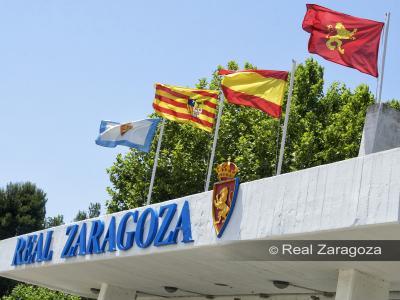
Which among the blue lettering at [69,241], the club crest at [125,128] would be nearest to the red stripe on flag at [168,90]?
the club crest at [125,128]

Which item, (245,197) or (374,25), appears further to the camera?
(374,25)

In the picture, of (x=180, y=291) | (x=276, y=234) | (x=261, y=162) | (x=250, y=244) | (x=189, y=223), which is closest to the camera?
(x=276, y=234)

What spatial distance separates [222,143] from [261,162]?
3.00 m

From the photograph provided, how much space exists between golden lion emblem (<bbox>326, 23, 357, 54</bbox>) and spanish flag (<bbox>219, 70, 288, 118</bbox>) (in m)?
1.87

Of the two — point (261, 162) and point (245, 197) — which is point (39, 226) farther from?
point (245, 197)

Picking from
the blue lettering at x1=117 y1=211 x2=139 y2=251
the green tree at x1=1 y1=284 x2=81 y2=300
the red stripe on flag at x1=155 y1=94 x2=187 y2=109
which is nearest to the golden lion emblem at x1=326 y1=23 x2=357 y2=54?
the blue lettering at x1=117 y1=211 x2=139 y2=251

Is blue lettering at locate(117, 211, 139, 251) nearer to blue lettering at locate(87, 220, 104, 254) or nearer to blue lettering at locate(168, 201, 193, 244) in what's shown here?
blue lettering at locate(87, 220, 104, 254)

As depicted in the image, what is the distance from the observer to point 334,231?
10508 mm

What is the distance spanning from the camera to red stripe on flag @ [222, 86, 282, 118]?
15320mm

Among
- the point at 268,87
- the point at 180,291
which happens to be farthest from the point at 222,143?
the point at 268,87

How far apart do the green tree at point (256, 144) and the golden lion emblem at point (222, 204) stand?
60.2ft

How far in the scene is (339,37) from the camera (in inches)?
548

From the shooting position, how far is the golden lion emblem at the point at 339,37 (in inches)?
545

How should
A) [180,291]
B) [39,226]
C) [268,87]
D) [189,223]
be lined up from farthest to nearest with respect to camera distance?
[39,226] < [180,291] < [268,87] < [189,223]
